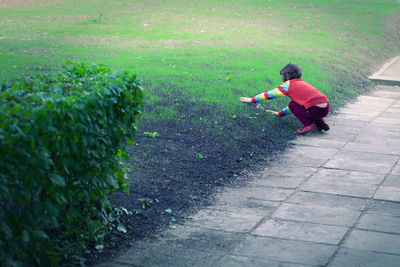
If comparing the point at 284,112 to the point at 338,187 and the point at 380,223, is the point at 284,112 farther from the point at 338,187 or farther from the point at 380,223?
the point at 380,223

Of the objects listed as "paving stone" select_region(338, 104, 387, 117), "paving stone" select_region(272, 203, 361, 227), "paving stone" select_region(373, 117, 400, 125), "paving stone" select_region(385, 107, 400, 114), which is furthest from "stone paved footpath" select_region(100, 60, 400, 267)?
"paving stone" select_region(385, 107, 400, 114)

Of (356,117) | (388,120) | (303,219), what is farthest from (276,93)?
(303,219)

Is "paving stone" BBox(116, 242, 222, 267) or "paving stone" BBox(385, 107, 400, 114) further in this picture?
"paving stone" BBox(385, 107, 400, 114)

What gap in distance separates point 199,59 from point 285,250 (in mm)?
9074

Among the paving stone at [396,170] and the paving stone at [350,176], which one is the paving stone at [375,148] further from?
the paving stone at [350,176]

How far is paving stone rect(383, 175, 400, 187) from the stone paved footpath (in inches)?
0.8

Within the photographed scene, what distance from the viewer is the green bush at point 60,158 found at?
345 cm

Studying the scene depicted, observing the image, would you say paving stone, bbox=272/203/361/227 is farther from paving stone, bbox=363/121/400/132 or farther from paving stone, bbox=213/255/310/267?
paving stone, bbox=363/121/400/132

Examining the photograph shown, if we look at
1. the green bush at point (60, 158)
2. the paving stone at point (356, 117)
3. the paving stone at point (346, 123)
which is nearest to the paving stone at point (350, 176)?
the paving stone at point (346, 123)

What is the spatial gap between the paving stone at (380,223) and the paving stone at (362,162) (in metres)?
1.65

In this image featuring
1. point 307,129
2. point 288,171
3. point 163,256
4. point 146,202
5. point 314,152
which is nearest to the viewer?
point 163,256

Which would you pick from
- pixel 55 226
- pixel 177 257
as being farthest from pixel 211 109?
pixel 55 226

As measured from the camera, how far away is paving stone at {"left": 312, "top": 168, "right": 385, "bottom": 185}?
21.8ft

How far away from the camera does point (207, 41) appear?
54.4 ft
